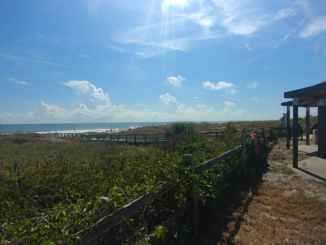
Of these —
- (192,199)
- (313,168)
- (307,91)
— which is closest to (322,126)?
(313,168)

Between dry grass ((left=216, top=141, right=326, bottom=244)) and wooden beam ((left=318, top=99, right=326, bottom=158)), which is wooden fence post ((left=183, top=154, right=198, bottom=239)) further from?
wooden beam ((left=318, top=99, right=326, bottom=158))

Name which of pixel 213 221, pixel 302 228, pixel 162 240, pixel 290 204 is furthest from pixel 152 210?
pixel 290 204

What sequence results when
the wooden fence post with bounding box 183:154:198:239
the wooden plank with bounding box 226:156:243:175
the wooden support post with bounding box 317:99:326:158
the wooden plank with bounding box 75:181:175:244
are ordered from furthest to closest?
the wooden support post with bounding box 317:99:326:158 → the wooden plank with bounding box 226:156:243:175 → the wooden fence post with bounding box 183:154:198:239 → the wooden plank with bounding box 75:181:175:244

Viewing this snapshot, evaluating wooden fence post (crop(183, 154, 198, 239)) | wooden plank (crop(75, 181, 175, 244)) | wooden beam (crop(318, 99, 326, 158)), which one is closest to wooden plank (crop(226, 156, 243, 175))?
wooden fence post (crop(183, 154, 198, 239))

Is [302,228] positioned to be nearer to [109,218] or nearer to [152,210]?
[152,210]

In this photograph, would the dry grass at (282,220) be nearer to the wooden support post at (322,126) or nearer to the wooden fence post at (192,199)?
the wooden fence post at (192,199)

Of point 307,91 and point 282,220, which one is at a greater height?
point 307,91

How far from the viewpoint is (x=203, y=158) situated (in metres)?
4.57

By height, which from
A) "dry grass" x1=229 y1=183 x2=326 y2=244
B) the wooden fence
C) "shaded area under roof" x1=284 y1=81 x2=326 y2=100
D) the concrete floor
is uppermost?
"shaded area under roof" x1=284 y1=81 x2=326 y2=100

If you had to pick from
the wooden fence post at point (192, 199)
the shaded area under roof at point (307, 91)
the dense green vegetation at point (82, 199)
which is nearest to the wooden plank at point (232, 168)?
the dense green vegetation at point (82, 199)

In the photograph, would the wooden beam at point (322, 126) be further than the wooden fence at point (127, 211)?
Yes

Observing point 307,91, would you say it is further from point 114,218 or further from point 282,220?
point 114,218

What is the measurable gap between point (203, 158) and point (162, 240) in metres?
2.37

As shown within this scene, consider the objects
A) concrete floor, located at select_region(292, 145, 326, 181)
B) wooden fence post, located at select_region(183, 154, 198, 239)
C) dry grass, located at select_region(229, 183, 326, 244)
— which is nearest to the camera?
wooden fence post, located at select_region(183, 154, 198, 239)
